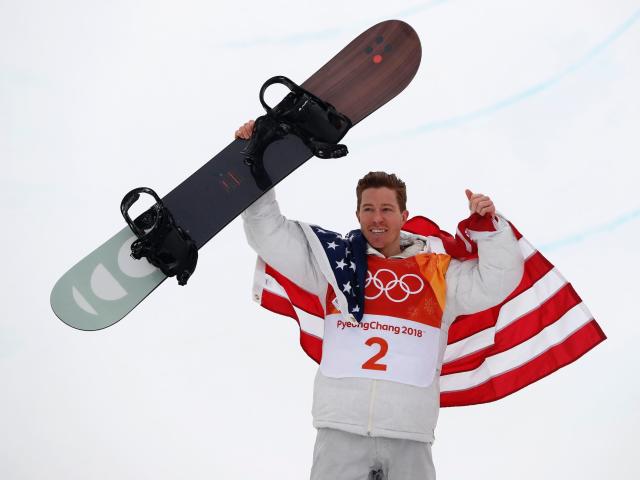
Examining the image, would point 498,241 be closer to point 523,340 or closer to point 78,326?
point 523,340

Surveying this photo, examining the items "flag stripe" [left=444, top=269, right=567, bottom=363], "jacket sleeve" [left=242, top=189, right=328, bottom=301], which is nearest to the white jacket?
"jacket sleeve" [left=242, top=189, right=328, bottom=301]

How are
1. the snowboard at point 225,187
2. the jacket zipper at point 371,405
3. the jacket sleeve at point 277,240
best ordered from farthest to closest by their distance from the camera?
the snowboard at point 225,187, the jacket sleeve at point 277,240, the jacket zipper at point 371,405

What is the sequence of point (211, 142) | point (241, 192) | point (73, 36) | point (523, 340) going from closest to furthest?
1. point (241, 192)
2. point (523, 340)
3. point (211, 142)
4. point (73, 36)

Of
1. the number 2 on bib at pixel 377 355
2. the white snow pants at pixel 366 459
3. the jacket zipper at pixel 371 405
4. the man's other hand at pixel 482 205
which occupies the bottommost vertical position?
the white snow pants at pixel 366 459

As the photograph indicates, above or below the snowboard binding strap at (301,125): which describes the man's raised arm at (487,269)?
below

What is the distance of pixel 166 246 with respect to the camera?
250 centimetres

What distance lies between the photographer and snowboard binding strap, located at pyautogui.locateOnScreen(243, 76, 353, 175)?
2512 millimetres

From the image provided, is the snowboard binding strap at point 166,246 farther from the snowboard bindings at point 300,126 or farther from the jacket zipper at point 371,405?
the jacket zipper at point 371,405

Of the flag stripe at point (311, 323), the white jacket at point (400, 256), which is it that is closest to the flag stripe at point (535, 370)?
the white jacket at point (400, 256)

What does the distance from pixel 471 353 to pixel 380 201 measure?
2.07 ft

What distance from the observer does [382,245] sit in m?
2.53

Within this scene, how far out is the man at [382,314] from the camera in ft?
7.53

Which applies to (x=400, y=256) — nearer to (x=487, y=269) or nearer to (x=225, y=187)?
(x=487, y=269)

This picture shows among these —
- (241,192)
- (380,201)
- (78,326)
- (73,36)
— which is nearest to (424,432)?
(380,201)
